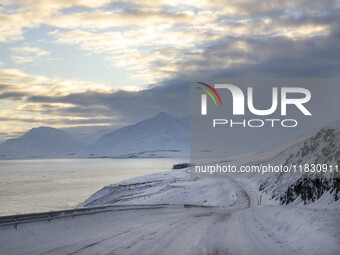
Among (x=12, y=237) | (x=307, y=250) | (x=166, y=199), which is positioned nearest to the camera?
(x=307, y=250)

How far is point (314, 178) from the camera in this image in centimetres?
3475

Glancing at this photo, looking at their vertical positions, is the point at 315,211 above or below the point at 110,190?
above

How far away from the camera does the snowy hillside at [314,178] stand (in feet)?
102

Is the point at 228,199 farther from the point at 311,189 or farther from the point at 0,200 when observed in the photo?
the point at 0,200

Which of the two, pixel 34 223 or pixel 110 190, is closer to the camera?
pixel 34 223

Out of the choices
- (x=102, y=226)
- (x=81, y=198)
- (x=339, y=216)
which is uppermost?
(x=339, y=216)

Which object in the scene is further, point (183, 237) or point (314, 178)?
point (314, 178)

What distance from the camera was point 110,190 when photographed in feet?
259

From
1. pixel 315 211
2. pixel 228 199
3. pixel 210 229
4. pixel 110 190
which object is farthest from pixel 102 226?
pixel 110 190

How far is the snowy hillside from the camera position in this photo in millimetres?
31203

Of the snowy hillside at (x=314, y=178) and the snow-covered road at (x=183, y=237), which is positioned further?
the snowy hillside at (x=314, y=178)

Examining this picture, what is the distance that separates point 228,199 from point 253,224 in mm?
31649

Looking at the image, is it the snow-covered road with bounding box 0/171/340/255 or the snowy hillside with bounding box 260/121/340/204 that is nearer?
the snow-covered road with bounding box 0/171/340/255

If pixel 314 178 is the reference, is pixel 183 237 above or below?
below
